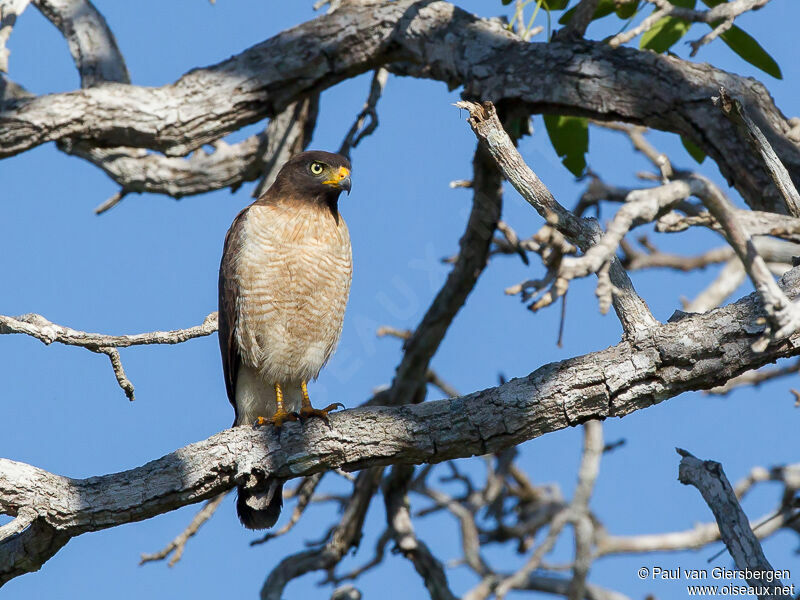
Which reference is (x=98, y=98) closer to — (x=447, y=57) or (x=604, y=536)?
(x=447, y=57)

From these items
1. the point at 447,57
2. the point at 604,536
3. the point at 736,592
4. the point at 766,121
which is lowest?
the point at 736,592

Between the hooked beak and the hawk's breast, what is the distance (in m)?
0.15

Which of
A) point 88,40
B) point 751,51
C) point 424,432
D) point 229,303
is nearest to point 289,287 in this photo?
point 229,303

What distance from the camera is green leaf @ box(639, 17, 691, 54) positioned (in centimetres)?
530

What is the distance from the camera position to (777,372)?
261 inches

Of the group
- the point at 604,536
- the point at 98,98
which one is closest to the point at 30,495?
the point at 98,98

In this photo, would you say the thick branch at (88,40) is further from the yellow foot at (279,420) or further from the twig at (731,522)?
the twig at (731,522)

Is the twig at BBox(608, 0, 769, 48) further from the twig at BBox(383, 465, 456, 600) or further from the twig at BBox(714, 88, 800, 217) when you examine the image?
the twig at BBox(383, 465, 456, 600)

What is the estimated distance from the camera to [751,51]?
16.9 ft

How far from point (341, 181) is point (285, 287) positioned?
2.49 ft

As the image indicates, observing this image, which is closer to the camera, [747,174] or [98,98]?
[747,174]

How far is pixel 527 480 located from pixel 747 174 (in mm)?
3421

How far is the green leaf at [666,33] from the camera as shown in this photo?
5.30 meters

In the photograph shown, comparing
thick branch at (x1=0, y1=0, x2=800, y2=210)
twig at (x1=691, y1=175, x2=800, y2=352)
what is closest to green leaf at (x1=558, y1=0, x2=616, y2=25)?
thick branch at (x1=0, y1=0, x2=800, y2=210)
